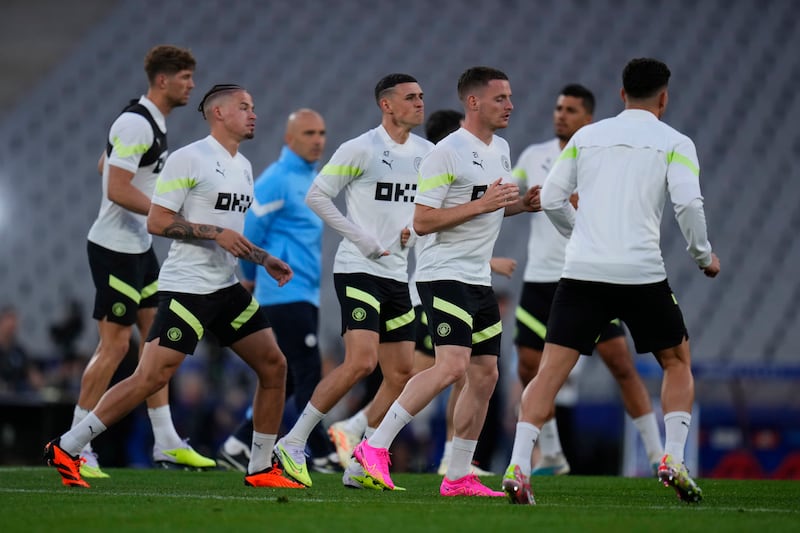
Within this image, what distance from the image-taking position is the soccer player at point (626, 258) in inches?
219

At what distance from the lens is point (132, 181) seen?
7547 mm

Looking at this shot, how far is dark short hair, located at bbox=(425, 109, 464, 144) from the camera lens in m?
8.46

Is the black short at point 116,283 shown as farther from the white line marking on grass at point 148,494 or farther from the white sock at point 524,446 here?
the white sock at point 524,446

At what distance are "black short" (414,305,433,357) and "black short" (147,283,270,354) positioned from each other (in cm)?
244

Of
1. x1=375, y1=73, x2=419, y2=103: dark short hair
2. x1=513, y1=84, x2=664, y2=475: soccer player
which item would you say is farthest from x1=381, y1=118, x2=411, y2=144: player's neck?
x1=513, y1=84, x2=664, y2=475: soccer player

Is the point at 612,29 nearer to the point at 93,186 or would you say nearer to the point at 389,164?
the point at 93,186

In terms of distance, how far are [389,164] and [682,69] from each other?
15.7 metres

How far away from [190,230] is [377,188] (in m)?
1.22

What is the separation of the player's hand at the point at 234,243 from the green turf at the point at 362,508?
1.23 metres

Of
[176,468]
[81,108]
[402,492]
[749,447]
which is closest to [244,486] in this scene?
[402,492]

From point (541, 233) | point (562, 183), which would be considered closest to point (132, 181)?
point (541, 233)

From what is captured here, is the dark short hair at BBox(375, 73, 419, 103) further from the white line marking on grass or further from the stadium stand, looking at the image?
the stadium stand

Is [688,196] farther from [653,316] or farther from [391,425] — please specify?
[391,425]

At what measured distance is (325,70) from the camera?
23938mm
